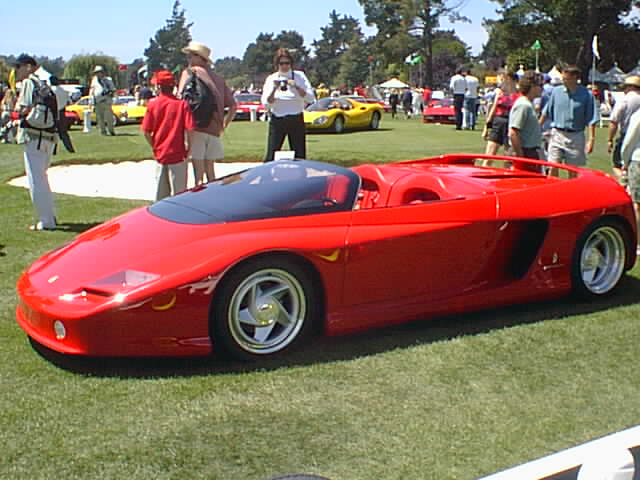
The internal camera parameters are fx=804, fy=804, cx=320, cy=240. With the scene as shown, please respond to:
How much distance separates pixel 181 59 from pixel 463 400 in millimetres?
139750

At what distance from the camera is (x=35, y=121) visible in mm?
7781

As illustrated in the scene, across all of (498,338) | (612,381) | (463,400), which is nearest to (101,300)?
(463,400)

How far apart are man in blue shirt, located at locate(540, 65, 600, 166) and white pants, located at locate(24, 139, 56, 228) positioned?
5224mm

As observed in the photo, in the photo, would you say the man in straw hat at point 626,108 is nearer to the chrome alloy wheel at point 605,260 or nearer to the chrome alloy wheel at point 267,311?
the chrome alloy wheel at point 605,260

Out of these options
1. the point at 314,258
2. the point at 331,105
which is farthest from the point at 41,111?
the point at 331,105

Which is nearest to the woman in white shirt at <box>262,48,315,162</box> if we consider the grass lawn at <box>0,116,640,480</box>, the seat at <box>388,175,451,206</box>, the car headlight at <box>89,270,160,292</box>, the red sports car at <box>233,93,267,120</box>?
the seat at <box>388,175,451,206</box>

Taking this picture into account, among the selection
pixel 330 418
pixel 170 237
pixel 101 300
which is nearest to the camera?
pixel 330 418

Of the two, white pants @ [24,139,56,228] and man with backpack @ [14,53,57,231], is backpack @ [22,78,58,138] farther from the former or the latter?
white pants @ [24,139,56,228]

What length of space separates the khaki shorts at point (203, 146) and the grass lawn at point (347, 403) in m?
3.16

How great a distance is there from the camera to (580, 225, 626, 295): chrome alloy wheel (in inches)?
218

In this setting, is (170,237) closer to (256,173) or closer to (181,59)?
(256,173)

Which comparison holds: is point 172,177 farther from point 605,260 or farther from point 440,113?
point 440,113

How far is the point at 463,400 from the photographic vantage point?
385cm

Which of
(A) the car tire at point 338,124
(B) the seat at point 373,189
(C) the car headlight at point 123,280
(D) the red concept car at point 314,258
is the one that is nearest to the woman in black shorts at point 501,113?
(D) the red concept car at point 314,258
